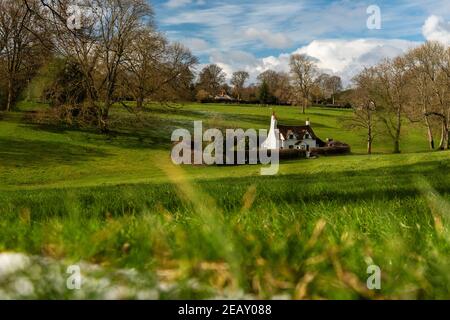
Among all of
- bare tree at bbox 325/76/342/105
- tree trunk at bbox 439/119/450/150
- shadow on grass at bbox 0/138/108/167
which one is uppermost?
bare tree at bbox 325/76/342/105

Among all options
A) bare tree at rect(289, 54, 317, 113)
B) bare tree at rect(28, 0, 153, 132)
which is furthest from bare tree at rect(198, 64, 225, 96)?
bare tree at rect(28, 0, 153, 132)

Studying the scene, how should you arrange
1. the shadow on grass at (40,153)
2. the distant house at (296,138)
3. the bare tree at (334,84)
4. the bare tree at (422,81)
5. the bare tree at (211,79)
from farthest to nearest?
1. the bare tree at (334,84)
2. the bare tree at (211,79)
3. the distant house at (296,138)
4. the bare tree at (422,81)
5. the shadow on grass at (40,153)

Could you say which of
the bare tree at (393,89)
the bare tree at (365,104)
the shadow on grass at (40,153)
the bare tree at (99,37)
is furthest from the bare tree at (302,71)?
the shadow on grass at (40,153)

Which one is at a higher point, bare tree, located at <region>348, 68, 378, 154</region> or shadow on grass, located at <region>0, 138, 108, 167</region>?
bare tree, located at <region>348, 68, 378, 154</region>

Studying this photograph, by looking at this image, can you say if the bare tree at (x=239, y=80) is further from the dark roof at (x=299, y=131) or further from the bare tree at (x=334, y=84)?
the dark roof at (x=299, y=131)

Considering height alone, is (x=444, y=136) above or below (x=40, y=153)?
above

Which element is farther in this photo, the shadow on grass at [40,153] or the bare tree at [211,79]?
the bare tree at [211,79]

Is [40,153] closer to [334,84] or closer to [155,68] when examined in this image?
[155,68]

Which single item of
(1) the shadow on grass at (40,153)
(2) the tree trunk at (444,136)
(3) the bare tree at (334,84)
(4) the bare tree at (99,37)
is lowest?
(1) the shadow on grass at (40,153)

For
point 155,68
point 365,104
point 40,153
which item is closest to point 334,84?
point 365,104

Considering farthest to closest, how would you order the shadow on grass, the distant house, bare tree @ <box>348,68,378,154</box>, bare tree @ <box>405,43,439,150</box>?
the distant house, bare tree @ <box>348,68,378,154</box>, bare tree @ <box>405,43,439,150</box>, the shadow on grass

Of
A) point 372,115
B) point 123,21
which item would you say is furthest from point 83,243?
point 372,115

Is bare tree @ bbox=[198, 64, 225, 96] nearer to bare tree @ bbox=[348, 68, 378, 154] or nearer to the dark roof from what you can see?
the dark roof
